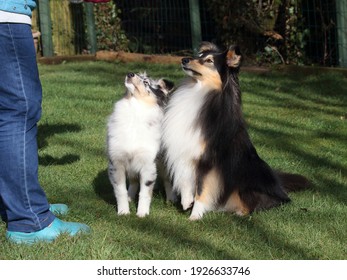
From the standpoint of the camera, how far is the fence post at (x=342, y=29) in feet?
31.5

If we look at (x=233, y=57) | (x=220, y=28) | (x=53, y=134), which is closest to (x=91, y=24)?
(x=220, y=28)

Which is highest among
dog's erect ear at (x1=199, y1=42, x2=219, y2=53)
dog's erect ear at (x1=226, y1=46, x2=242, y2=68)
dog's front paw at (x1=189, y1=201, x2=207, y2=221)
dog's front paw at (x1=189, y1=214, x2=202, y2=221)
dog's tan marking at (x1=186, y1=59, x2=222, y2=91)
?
dog's erect ear at (x1=199, y1=42, x2=219, y2=53)

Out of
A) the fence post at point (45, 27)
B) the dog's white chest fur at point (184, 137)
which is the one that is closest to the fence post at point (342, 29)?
the fence post at point (45, 27)

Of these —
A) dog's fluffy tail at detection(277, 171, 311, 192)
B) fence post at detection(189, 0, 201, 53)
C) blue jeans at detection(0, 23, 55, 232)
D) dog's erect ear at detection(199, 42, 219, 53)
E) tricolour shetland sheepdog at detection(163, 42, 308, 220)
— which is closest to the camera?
blue jeans at detection(0, 23, 55, 232)

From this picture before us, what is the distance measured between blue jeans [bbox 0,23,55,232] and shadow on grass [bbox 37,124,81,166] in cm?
208

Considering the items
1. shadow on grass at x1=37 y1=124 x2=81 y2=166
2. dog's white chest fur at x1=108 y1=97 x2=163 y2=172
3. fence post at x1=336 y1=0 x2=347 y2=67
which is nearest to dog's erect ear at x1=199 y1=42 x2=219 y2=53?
dog's white chest fur at x1=108 y1=97 x2=163 y2=172

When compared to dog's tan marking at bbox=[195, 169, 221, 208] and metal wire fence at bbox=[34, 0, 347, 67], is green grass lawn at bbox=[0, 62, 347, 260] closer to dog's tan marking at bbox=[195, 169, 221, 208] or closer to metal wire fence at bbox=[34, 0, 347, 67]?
dog's tan marking at bbox=[195, 169, 221, 208]

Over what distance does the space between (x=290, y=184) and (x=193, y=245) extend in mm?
1393

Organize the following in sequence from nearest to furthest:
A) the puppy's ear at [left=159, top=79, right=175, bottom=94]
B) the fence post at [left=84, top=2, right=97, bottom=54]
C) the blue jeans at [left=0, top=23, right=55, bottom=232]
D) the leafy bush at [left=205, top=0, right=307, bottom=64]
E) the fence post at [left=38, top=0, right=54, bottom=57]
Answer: the blue jeans at [left=0, top=23, right=55, bottom=232] < the puppy's ear at [left=159, top=79, right=175, bottom=94] < the leafy bush at [left=205, top=0, right=307, bottom=64] < the fence post at [left=38, top=0, right=54, bottom=57] < the fence post at [left=84, top=2, right=97, bottom=54]

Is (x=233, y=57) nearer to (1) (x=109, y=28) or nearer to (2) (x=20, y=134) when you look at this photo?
(2) (x=20, y=134)

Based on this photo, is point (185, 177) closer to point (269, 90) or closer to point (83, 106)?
point (83, 106)

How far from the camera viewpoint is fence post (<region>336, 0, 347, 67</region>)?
961 cm

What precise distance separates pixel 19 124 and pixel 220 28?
28.3 feet

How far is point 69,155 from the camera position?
19.3 feet
